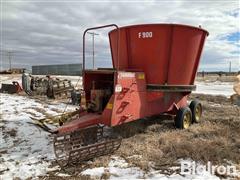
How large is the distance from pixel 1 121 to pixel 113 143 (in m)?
4.60

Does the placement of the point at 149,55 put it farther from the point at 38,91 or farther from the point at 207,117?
the point at 38,91

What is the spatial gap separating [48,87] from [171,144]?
35.2 ft

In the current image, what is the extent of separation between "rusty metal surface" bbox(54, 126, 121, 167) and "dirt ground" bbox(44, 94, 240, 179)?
124mm

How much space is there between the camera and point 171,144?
551 centimetres

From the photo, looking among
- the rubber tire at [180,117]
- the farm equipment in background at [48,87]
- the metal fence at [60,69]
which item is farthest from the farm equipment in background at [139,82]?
the metal fence at [60,69]

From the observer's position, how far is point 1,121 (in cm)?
826

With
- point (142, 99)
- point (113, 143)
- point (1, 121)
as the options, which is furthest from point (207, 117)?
point (1, 121)

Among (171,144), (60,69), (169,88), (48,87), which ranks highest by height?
(60,69)

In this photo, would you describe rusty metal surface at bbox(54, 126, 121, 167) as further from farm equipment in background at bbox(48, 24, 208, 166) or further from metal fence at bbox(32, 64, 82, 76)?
metal fence at bbox(32, 64, 82, 76)

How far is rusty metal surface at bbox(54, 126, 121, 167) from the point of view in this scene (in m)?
4.65

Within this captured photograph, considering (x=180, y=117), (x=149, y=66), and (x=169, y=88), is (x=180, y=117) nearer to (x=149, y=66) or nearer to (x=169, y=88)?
(x=169, y=88)

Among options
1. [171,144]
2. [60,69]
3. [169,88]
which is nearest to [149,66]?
[169,88]

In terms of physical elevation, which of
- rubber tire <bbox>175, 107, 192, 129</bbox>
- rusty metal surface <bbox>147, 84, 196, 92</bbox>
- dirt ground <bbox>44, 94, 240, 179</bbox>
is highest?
rusty metal surface <bbox>147, 84, 196, 92</bbox>

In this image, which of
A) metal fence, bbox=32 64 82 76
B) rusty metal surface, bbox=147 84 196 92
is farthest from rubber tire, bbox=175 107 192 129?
metal fence, bbox=32 64 82 76
